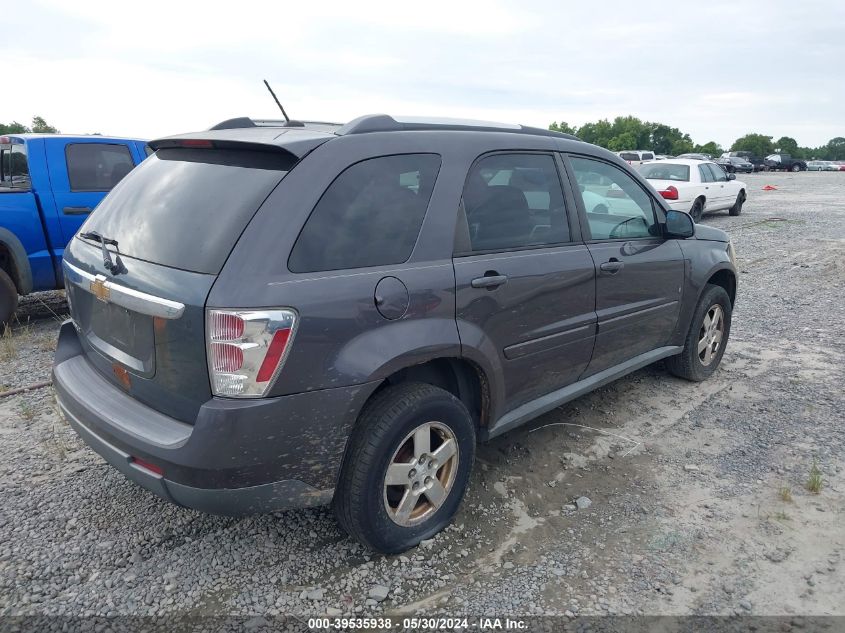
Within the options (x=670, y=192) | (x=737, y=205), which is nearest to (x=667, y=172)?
(x=670, y=192)

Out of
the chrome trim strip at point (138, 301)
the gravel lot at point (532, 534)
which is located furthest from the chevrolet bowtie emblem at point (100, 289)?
the gravel lot at point (532, 534)

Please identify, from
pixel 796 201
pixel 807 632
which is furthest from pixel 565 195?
pixel 796 201

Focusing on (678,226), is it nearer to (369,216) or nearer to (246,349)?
(369,216)

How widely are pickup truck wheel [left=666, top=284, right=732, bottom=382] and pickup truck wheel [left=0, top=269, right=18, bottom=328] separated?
5877 mm

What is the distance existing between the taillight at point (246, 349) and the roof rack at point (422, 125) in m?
0.93

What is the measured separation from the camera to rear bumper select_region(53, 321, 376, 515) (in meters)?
2.28

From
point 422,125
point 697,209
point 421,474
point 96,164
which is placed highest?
point 422,125

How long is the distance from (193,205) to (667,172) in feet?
46.7

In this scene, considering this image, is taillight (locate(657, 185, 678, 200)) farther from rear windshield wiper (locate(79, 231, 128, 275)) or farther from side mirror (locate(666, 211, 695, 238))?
rear windshield wiper (locate(79, 231, 128, 275))

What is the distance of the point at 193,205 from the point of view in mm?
2605

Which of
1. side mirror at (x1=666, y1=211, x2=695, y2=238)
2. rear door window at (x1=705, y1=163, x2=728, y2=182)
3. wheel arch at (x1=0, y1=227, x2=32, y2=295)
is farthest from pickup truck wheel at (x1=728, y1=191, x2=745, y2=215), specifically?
wheel arch at (x1=0, y1=227, x2=32, y2=295)

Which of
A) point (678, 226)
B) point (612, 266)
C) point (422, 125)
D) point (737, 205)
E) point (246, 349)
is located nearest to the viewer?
point (246, 349)

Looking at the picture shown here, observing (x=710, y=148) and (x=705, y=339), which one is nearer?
(x=705, y=339)

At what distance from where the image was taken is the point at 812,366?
17.7ft
